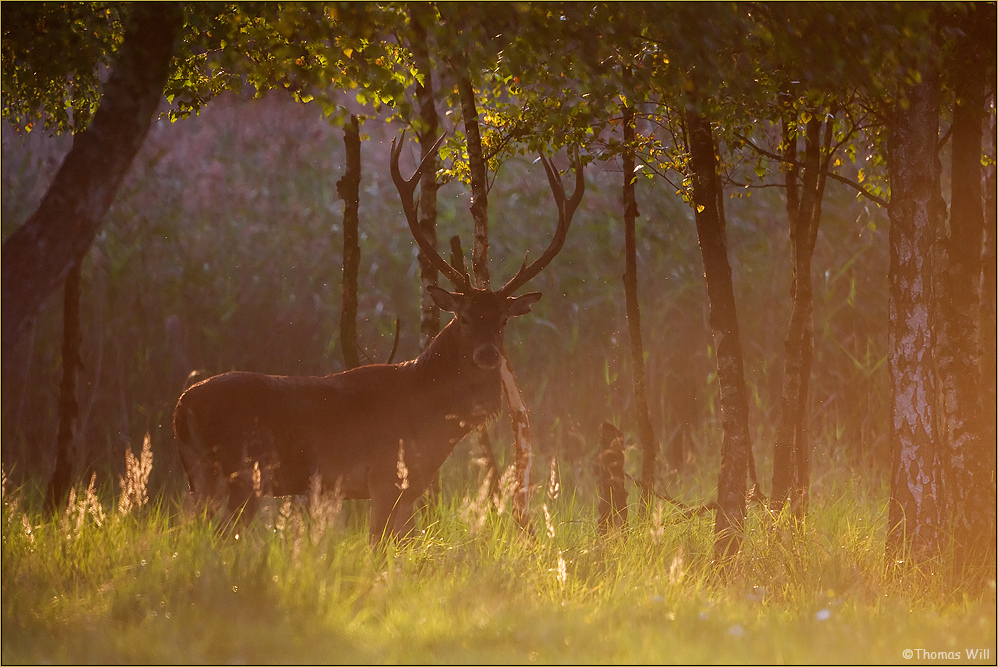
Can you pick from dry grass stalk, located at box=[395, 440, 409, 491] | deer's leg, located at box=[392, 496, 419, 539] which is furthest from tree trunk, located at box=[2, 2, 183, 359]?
deer's leg, located at box=[392, 496, 419, 539]

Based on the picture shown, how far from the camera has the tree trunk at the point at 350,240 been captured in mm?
10852

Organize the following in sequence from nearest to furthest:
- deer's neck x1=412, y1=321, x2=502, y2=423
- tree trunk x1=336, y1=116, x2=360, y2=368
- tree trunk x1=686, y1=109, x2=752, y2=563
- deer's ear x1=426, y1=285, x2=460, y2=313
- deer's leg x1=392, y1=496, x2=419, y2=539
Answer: tree trunk x1=686, y1=109, x2=752, y2=563, deer's leg x1=392, y1=496, x2=419, y2=539, deer's neck x1=412, y1=321, x2=502, y2=423, deer's ear x1=426, y1=285, x2=460, y2=313, tree trunk x1=336, y1=116, x2=360, y2=368

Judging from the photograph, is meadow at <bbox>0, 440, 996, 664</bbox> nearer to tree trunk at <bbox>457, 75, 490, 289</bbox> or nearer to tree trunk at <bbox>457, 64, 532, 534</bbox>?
tree trunk at <bbox>457, 64, 532, 534</bbox>

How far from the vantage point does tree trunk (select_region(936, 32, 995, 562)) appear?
24.8 ft

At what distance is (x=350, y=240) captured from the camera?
1120cm

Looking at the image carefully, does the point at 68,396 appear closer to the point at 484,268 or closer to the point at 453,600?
the point at 484,268

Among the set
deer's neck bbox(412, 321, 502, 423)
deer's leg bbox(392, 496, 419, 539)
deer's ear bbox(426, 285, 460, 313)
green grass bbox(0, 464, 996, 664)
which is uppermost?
deer's ear bbox(426, 285, 460, 313)

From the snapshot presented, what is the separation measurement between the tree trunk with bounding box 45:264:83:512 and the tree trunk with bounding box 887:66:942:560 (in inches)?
315

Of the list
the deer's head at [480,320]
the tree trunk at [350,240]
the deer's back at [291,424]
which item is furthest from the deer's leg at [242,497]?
the tree trunk at [350,240]

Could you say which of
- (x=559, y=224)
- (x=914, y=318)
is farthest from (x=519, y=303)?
(x=914, y=318)

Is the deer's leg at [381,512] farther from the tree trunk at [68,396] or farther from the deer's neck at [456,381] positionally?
the tree trunk at [68,396]

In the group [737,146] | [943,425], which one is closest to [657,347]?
[737,146]

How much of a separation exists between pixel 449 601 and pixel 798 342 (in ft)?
14.7

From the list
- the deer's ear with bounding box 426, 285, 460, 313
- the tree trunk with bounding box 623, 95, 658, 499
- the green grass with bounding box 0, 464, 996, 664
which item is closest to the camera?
the green grass with bounding box 0, 464, 996, 664
